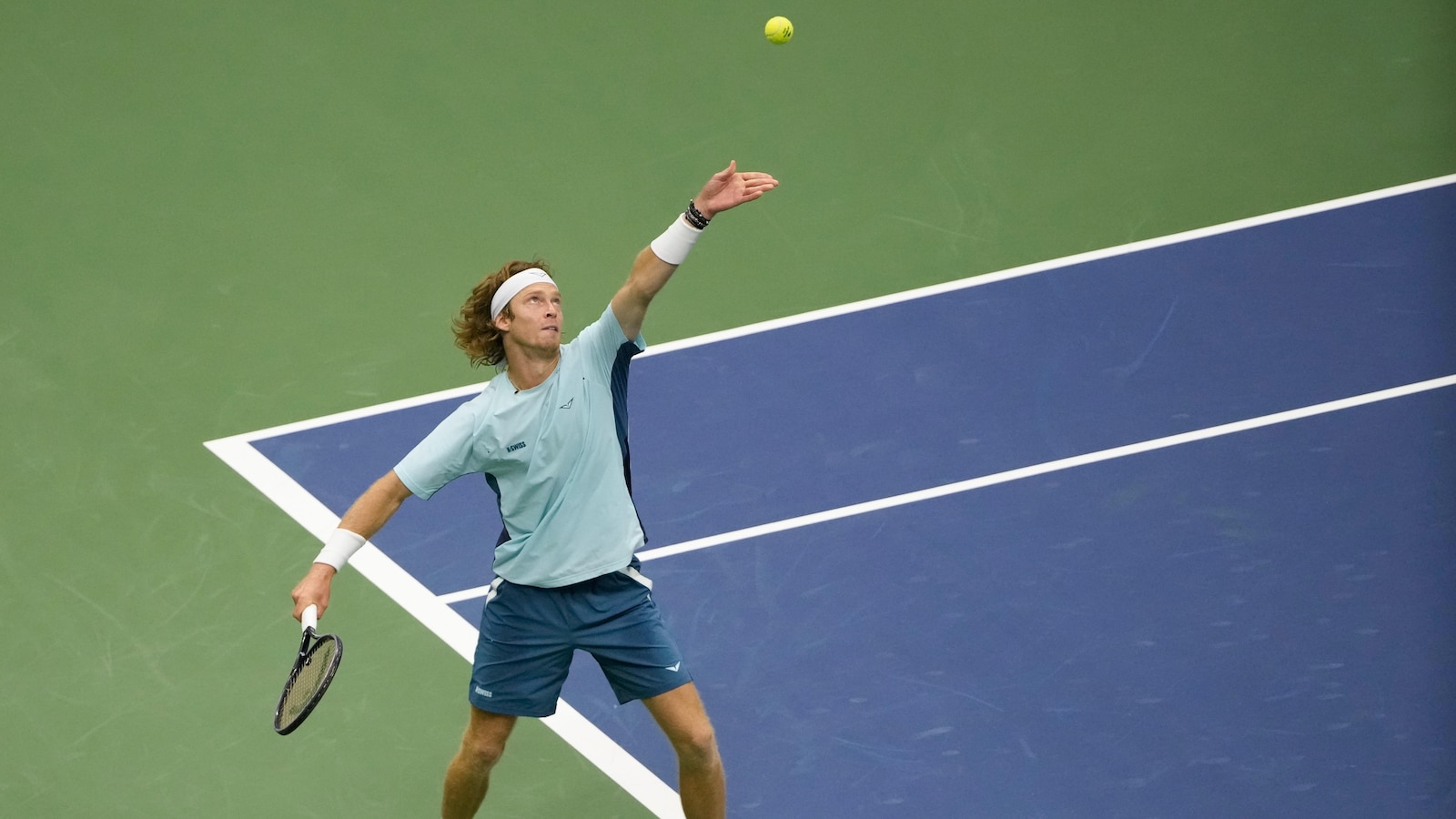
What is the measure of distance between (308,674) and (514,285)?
1.39 metres

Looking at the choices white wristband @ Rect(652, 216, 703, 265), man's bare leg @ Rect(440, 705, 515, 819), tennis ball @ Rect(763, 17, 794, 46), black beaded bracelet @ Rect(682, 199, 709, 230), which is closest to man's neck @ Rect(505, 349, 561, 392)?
white wristband @ Rect(652, 216, 703, 265)

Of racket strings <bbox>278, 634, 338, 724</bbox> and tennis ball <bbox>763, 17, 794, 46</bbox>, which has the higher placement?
tennis ball <bbox>763, 17, 794, 46</bbox>

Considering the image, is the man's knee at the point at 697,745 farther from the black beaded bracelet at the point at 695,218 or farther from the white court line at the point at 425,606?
the black beaded bracelet at the point at 695,218

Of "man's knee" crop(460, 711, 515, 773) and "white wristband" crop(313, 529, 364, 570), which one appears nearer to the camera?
"white wristband" crop(313, 529, 364, 570)

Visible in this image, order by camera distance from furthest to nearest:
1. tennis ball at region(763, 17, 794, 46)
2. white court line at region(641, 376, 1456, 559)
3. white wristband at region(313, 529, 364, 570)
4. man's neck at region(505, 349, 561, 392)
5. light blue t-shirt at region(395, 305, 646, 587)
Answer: white court line at region(641, 376, 1456, 559) → tennis ball at region(763, 17, 794, 46) → man's neck at region(505, 349, 561, 392) → light blue t-shirt at region(395, 305, 646, 587) → white wristband at region(313, 529, 364, 570)

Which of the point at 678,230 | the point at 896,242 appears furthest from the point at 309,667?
the point at 896,242

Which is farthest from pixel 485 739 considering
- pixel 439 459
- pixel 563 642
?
pixel 439 459

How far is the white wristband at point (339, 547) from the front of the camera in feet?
16.7

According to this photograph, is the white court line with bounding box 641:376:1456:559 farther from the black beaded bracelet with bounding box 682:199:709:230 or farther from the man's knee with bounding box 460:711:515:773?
the black beaded bracelet with bounding box 682:199:709:230

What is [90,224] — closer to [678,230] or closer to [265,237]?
[265,237]

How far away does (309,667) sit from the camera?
Answer: 16.5 feet

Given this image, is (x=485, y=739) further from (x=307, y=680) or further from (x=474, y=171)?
(x=474, y=171)

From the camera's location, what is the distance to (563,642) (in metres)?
5.30

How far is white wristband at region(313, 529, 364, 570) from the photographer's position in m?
5.08
